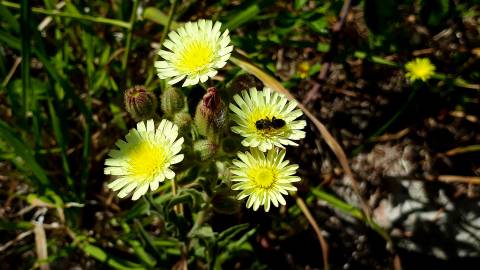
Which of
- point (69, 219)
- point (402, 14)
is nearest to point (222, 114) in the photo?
point (69, 219)

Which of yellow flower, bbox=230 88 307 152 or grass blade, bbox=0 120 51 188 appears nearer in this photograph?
yellow flower, bbox=230 88 307 152

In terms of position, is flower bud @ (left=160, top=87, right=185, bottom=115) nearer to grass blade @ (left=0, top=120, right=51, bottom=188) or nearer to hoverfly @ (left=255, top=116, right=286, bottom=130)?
hoverfly @ (left=255, top=116, right=286, bottom=130)

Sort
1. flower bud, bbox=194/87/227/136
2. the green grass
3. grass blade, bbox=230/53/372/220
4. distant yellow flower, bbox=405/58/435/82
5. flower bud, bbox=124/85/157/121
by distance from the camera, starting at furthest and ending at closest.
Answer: distant yellow flower, bbox=405/58/435/82 < the green grass < grass blade, bbox=230/53/372/220 < flower bud, bbox=124/85/157/121 < flower bud, bbox=194/87/227/136

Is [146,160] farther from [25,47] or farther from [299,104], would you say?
[25,47]

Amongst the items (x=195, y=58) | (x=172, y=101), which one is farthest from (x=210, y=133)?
(x=195, y=58)

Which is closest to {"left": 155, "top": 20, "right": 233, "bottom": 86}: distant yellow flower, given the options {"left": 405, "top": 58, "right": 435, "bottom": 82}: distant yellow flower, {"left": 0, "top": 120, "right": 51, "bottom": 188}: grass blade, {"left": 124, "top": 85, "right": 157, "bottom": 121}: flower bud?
{"left": 124, "top": 85, "right": 157, "bottom": 121}: flower bud

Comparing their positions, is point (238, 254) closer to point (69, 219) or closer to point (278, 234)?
point (278, 234)
